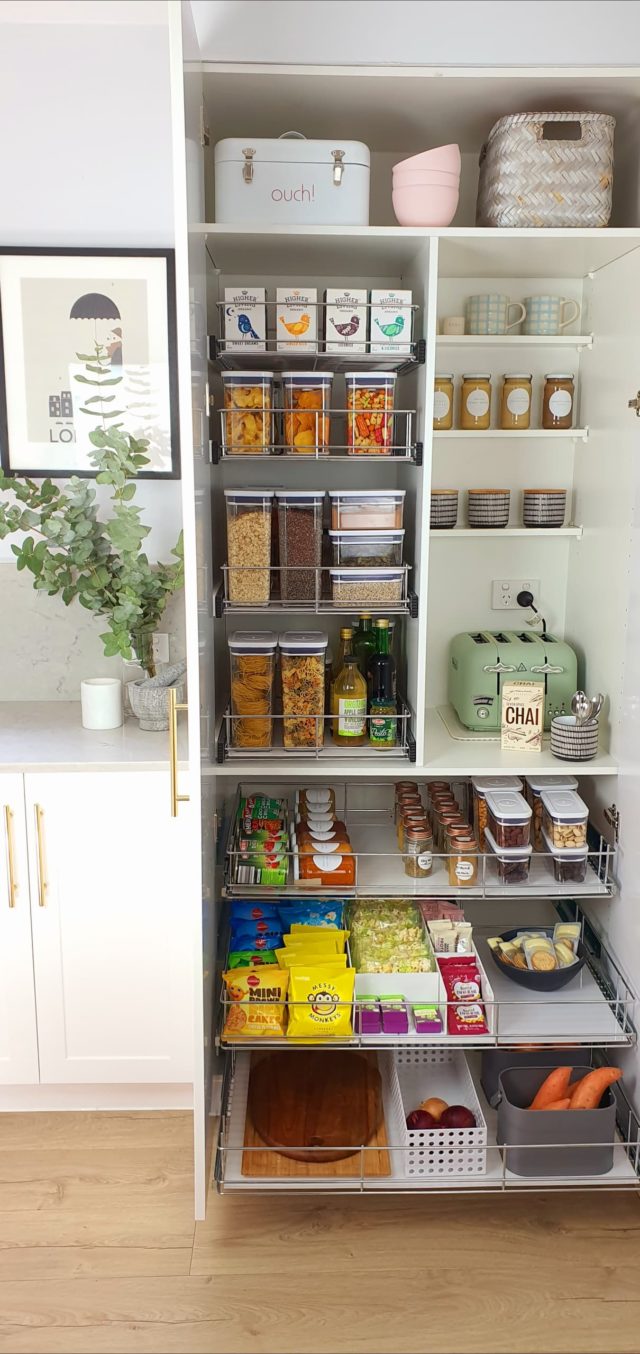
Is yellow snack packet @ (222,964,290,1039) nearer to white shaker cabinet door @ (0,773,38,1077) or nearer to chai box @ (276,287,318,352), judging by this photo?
white shaker cabinet door @ (0,773,38,1077)

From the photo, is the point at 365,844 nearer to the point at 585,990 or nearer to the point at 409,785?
the point at 409,785

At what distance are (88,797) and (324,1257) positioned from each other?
1.06 metres

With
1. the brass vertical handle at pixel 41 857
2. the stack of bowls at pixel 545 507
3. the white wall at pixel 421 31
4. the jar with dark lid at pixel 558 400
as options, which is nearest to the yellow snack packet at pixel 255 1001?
the brass vertical handle at pixel 41 857

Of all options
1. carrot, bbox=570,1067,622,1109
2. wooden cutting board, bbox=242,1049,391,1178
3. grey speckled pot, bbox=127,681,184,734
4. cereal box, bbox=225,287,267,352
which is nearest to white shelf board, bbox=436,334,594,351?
cereal box, bbox=225,287,267,352

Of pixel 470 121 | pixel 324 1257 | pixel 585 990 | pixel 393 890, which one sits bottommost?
pixel 324 1257

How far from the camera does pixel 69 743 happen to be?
2393 millimetres

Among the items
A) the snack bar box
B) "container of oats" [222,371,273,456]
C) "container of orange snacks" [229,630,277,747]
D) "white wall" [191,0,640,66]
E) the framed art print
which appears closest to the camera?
"white wall" [191,0,640,66]

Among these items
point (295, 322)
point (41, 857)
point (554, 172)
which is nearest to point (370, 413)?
point (295, 322)

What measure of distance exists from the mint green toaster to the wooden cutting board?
898mm

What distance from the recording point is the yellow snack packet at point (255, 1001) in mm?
2143

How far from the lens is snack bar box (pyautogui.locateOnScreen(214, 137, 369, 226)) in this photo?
2053 millimetres

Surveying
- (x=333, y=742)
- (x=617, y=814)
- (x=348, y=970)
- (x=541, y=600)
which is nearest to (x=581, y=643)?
(x=541, y=600)

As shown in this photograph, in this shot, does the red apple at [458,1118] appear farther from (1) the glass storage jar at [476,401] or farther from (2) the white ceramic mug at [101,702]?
(1) the glass storage jar at [476,401]

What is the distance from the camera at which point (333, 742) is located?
236cm
